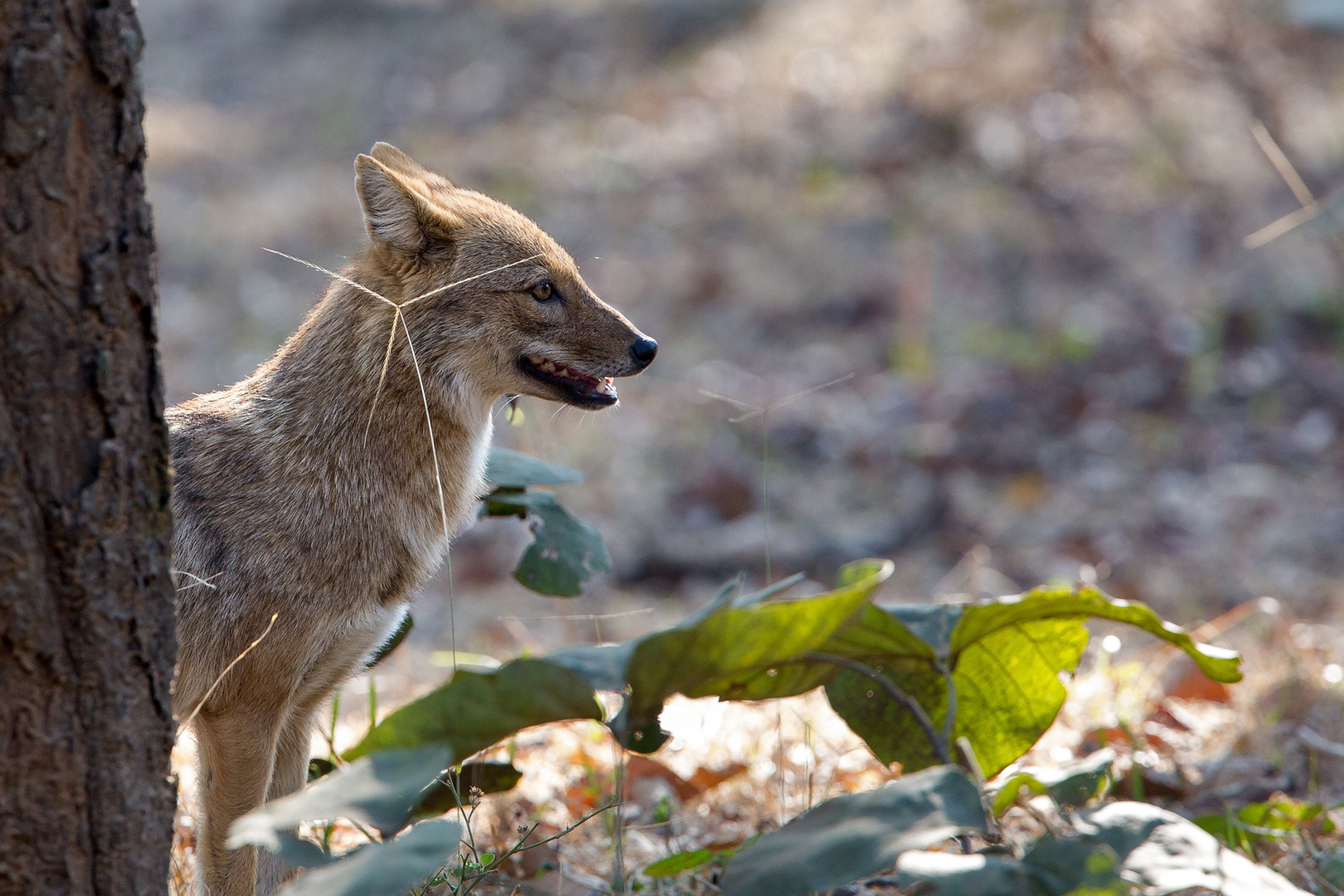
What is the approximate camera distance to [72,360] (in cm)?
164

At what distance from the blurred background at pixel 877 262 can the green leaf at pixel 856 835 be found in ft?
8.80

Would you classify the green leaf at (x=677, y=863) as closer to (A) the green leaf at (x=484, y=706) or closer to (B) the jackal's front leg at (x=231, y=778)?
(A) the green leaf at (x=484, y=706)

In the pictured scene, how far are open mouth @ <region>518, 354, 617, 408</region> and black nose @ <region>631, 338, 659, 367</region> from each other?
0.10 meters

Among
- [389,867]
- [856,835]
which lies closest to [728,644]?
[856,835]

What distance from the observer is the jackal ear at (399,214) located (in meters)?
3.04

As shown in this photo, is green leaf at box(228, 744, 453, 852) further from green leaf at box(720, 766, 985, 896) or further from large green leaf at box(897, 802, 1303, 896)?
large green leaf at box(897, 802, 1303, 896)

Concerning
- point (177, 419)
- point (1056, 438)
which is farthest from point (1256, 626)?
point (177, 419)

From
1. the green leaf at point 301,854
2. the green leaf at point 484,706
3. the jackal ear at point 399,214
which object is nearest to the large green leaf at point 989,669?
the green leaf at point 484,706

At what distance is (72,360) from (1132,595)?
4.74 meters

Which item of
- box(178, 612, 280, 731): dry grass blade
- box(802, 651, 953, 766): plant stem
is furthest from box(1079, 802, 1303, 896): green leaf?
box(178, 612, 280, 731): dry grass blade

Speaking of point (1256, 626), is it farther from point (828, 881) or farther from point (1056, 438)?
point (828, 881)

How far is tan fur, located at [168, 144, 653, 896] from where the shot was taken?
262 centimetres

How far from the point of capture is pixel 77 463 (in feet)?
5.44

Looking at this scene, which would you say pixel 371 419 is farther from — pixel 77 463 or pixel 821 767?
pixel 821 767
